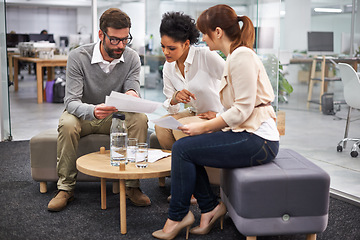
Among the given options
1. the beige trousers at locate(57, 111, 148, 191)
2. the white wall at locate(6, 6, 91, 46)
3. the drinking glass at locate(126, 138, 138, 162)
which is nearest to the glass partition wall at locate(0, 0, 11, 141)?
the beige trousers at locate(57, 111, 148, 191)

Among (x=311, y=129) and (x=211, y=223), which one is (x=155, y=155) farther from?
(x=311, y=129)

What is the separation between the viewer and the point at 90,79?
303 centimetres

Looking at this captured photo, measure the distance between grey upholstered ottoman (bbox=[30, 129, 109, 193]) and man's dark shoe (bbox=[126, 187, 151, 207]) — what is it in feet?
1.01

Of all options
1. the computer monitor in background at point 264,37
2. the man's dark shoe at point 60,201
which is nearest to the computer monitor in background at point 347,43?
the computer monitor in background at point 264,37

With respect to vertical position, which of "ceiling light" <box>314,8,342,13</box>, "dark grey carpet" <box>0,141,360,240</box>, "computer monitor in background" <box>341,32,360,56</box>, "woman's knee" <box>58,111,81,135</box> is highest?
"ceiling light" <box>314,8,342,13</box>

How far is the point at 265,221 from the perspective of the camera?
2.07 meters

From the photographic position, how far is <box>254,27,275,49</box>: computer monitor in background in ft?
12.3

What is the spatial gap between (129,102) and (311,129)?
9.84 ft

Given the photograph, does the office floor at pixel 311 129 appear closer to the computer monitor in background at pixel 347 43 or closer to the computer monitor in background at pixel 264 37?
the computer monitor in background at pixel 347 43

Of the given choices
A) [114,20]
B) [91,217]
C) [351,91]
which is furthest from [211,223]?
[351,91]

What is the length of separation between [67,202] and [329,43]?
9.58 ft

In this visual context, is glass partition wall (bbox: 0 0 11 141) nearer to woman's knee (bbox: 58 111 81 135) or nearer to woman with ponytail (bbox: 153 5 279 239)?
woman's knee (bbox: 58 111 81 135)

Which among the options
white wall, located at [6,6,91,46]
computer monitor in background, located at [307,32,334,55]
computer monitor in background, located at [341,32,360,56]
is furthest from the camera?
white wall, located at [6,6,91,46]

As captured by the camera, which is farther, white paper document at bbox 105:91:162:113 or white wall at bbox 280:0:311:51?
white wall at bbox 280:0:311:51
